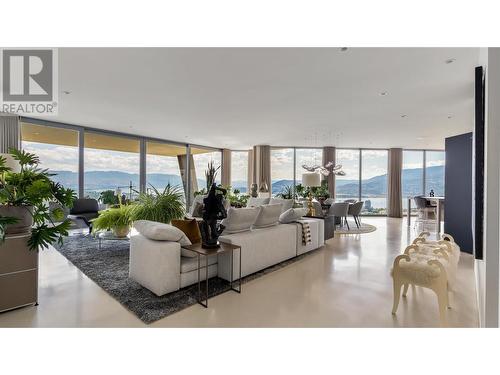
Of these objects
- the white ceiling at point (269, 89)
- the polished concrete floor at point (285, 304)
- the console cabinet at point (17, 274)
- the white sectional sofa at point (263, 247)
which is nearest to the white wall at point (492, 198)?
the polished concrete floor at point (285, 304)

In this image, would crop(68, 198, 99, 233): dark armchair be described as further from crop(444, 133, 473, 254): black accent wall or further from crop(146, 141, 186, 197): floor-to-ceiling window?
crop(444, 133, 473, 254): black accent wall

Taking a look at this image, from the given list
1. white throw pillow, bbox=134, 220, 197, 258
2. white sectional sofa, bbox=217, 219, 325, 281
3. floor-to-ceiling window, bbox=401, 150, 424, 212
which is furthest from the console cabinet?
floor-to-ceiling window, bbox=401, 150, 424, 212

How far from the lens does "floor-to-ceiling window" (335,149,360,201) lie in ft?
33.4

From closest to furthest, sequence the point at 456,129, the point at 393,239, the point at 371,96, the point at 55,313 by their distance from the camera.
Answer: the point at 55,313, the point at 371,96, the point at 393,239, the point at 456,129

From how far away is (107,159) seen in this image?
7418 millimetres

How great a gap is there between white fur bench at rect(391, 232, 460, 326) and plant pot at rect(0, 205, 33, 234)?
11.4ft

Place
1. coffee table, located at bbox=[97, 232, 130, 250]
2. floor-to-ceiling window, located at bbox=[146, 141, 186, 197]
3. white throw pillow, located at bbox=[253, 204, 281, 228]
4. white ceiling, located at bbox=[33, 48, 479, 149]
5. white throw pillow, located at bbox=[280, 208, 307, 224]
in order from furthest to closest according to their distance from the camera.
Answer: floor-to-ceiling window, located at bbox=[146, 141, 186, 197] → white throw pillow, located at bbox=[280, 208, 307, 224] → coffee table, located at bbox=[97, 232, 130, 250] → white throw pillow, located at bbox=[253, 204, 281, 228] → white ceiling, located at bbox=[33, 48, 479, 149]

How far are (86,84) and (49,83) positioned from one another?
0.49m

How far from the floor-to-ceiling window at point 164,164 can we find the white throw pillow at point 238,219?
502 centimetres

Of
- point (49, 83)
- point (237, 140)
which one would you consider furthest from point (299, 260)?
point (237, 140)

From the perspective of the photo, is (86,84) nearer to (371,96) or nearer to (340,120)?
(371,96)

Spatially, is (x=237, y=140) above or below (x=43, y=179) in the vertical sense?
above

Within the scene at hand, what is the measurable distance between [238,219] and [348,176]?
8.14 m

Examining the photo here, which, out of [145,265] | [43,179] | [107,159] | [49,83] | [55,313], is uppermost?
[49,83]
